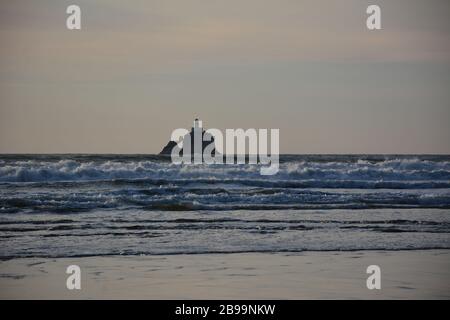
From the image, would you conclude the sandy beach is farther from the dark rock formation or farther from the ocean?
the dark rock formation

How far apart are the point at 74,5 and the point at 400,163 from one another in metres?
19.2

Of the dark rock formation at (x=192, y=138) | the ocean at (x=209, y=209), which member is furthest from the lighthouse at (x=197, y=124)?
the ocean at (x=209, y=209)

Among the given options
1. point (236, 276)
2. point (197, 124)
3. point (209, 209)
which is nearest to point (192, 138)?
point (197, 124)

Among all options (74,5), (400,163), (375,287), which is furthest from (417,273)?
(400,163)

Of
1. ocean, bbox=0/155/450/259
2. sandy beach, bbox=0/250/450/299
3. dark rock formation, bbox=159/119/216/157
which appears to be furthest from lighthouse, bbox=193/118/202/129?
sandy beach, bbox=0/250/450/299

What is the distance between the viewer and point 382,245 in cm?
1205

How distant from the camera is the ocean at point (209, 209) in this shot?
39.7ft

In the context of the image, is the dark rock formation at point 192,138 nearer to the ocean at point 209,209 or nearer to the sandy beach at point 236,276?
the ocean at point 209,209

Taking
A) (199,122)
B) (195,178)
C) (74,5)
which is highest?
(74,5)

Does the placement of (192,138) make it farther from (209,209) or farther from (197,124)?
(209,209)

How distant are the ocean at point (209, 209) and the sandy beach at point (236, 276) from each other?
2.26 feet

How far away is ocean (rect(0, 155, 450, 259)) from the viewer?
12086mm
